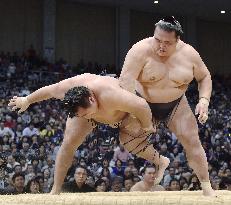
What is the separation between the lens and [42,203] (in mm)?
2414

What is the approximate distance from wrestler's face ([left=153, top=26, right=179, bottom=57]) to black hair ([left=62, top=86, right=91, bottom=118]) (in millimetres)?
458

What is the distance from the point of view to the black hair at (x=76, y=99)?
260 cm

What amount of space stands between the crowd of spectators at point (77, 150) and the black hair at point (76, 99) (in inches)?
20.9

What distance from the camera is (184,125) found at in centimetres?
298

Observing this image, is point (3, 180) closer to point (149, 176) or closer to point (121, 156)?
point (149, 176)

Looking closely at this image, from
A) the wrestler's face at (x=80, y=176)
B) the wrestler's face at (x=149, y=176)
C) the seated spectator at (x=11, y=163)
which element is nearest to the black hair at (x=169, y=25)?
the wrestler's face at (x=149, y=176)

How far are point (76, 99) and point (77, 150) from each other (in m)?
4.33

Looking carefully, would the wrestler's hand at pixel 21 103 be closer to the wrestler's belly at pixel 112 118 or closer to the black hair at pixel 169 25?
the wrestler's belly at pixel 112 118

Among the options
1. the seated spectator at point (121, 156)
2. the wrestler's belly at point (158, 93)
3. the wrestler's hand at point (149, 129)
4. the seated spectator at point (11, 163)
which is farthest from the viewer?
the seated spectator at point (121, 156)

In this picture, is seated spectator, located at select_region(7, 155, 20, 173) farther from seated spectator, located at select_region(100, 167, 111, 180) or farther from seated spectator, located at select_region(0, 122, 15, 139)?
seated spectator, located at select_region(0, 122, 15, 139)

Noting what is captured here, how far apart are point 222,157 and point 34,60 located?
5.12 metres

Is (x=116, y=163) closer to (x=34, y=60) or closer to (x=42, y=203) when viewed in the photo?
(x=42, y=203)

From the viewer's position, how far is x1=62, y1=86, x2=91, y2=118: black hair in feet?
8.54

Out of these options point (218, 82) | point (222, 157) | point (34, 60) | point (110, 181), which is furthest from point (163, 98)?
point (218, 82)
